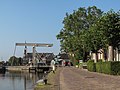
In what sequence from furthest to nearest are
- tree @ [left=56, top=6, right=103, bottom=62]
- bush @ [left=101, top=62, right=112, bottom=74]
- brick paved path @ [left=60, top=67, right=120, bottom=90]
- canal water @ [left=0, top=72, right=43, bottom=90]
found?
1. tree @ [left=56, top=6, right=103, bottom=62]
2. bush @ [left=101, top=62, right=112, bottom=74]
3. canal water @ [left=0, top=72, right=43, bottom=90]
4. brick paved path @ [left=60, top=67, right=120, bottom=90]

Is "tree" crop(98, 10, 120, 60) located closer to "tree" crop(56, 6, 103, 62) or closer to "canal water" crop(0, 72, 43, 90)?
"canal water" crop(0, 72, 43, 90)

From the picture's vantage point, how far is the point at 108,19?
1837 inches

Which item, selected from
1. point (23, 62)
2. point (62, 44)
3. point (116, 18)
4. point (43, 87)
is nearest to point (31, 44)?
point (62, 44)

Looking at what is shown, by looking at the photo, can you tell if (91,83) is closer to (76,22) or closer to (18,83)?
(18,83)

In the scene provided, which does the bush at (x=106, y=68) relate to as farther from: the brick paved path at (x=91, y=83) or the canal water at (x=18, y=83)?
the canal water at (x=18, y=83)

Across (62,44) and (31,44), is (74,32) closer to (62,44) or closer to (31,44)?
(62,44)

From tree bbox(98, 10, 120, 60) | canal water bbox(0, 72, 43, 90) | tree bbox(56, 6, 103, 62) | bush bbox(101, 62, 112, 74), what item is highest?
tree bbox(56, 6, 103, 62)

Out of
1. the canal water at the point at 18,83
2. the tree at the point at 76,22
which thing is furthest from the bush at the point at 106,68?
the tree at the point at 76,22

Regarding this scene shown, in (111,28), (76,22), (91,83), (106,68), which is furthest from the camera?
(76,22)

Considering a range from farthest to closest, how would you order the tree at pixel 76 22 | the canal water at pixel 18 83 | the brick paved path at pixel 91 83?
1. the tree at pixel 76 22
2. the canal water at pixel 18 83
3. the brick paved path at pixel 91 83

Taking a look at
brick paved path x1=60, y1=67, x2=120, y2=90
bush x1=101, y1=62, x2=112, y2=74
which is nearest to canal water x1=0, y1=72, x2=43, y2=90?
brick paved path x1=60, y1=67, x2=120, y2=90

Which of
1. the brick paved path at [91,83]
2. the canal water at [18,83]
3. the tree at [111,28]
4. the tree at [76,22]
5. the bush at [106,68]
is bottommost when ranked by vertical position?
the canal water at [18,83]

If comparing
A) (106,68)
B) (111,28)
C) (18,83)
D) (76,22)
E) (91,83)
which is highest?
(76,22)

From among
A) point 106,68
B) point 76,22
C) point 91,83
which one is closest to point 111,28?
point 106,68
